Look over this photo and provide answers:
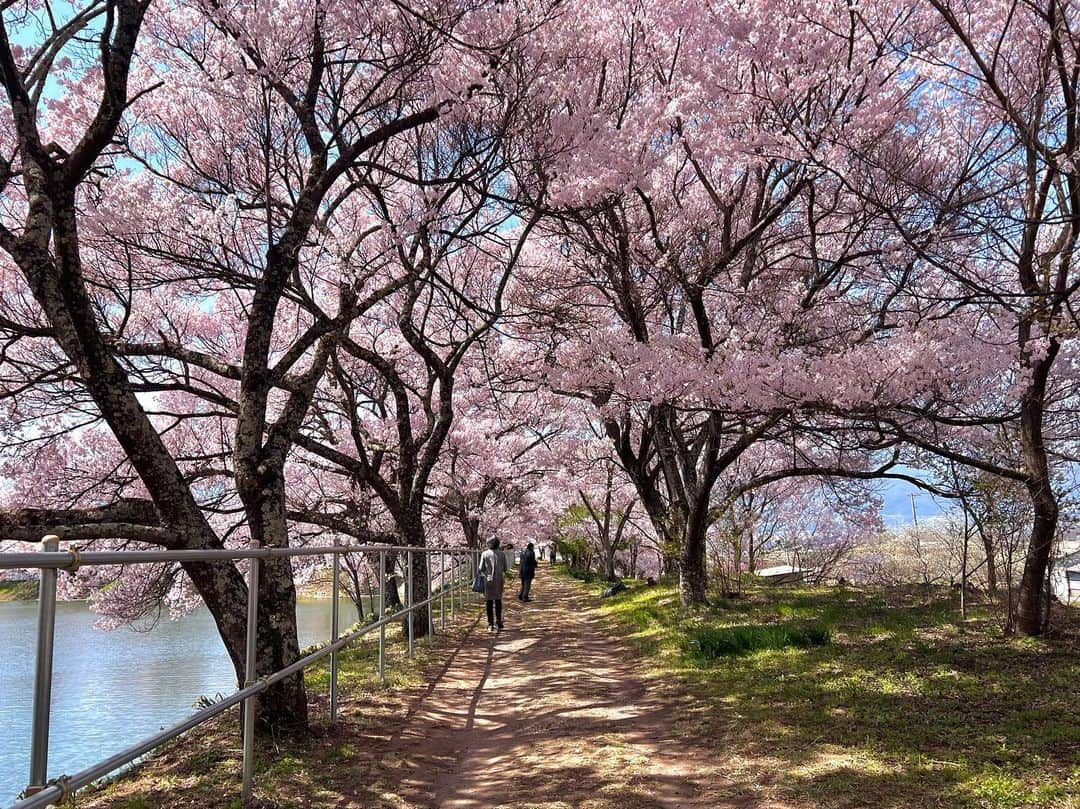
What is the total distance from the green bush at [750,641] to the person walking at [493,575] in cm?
484

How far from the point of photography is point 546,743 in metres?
5.16

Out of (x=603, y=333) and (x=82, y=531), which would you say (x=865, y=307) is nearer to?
(x=603, y=333)

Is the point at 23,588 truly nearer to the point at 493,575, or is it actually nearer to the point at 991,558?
the point at 991,558

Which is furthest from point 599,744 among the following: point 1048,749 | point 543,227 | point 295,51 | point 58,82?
point 58,82

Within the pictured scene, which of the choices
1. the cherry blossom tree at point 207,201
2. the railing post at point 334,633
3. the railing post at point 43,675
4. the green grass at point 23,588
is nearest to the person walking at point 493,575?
the cherry blossom tree at point 207,201

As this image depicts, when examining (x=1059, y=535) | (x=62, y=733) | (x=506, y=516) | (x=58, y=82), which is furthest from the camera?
(x=506, y=516)

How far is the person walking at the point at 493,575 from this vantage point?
11977 mm

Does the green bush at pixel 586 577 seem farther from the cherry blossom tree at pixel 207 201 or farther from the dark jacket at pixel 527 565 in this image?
the cherry blossom tree at pixel 207 201

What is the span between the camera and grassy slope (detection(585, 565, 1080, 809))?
3.76m

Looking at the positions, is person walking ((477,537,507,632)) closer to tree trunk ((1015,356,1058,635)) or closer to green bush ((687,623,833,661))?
green bush ((687,623,833,661))

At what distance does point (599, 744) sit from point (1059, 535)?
5.72 metres

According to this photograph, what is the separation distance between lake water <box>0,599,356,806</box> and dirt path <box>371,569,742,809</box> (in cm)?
197

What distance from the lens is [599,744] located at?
4.96 metres

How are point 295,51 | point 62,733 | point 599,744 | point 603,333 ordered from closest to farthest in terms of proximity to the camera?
point 599,744, point 295,51, point 62,733, point 603,333
